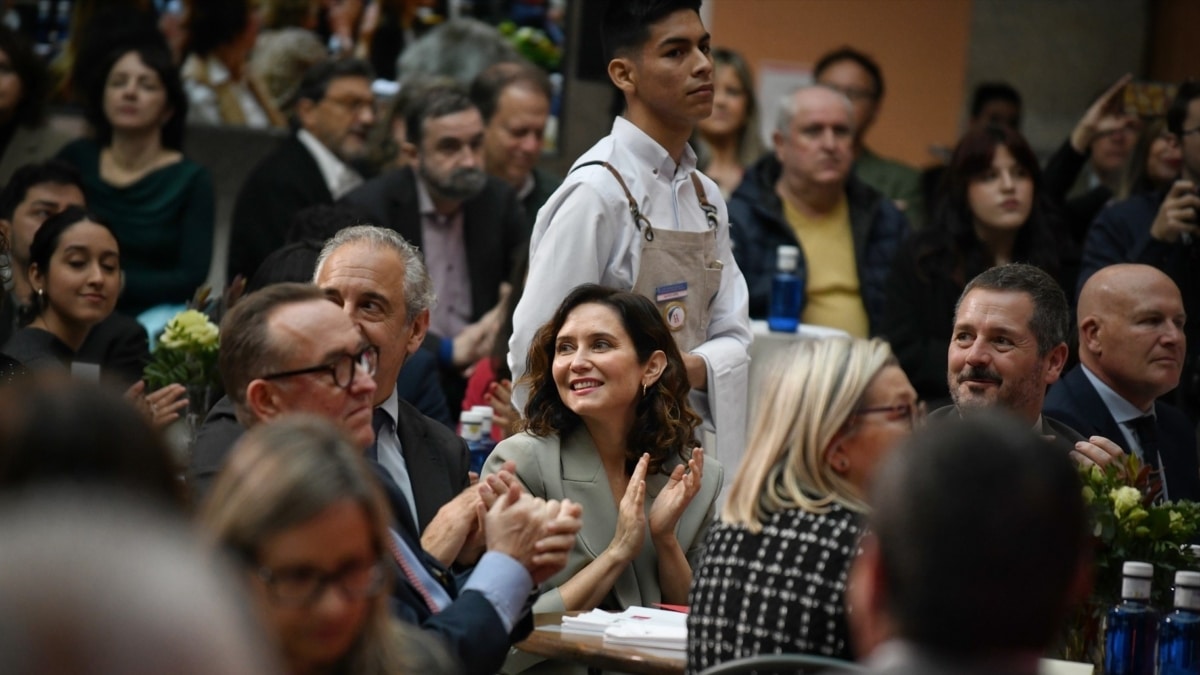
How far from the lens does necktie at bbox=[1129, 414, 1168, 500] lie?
190 inches

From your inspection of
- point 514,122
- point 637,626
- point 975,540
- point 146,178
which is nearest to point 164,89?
point 146,178

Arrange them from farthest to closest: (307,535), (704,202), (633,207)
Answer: (704,202), (633,207), (307,535)

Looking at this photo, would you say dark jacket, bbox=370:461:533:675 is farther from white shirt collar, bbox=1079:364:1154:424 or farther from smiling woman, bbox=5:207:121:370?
smiling woman, bbox=5:207:121:370

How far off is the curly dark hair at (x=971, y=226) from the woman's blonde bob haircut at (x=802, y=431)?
3.23m

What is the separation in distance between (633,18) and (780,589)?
2.07m

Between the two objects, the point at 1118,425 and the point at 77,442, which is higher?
the point at 77,442

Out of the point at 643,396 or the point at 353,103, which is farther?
the point at 353,103

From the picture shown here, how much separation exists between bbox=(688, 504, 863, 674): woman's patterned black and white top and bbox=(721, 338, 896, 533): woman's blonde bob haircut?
0.03 meters

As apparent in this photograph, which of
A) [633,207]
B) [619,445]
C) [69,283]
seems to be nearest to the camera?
[619,445]

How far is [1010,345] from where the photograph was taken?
4445 mm

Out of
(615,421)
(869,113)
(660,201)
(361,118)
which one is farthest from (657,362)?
(869,113)

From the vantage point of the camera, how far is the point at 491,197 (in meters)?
6.68

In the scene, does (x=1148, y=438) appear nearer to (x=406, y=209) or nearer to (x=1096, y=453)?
(x=1096, y=453)

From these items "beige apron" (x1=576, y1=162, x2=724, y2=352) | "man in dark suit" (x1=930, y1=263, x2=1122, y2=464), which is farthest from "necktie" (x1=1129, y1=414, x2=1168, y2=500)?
"beige apron" (x1=576, y1=162, x2=724, y2=352)
